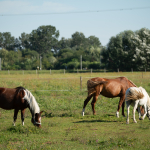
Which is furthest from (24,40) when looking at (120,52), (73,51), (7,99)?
(7,99)

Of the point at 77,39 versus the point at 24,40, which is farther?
the point at 77,39

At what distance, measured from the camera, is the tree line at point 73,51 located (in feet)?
145

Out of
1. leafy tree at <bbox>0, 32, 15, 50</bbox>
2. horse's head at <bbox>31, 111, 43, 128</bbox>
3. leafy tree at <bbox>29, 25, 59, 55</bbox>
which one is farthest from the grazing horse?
leafy tree at <bbox>0, 32, 15, 50</bbox>

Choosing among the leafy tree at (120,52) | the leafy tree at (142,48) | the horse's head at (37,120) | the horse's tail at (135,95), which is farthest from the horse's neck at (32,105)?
the leafy tree at (120,52)

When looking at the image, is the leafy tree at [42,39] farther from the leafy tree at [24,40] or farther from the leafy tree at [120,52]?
the leafy tree at [120,52]

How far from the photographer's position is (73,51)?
9200 centimetres

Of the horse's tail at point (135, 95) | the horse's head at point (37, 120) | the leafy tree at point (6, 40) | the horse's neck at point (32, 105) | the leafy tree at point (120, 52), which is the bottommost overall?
the horse's head at point (37, 120)

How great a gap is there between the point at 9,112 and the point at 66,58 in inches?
2632

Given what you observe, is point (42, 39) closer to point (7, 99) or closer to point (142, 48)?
point (142, 48)

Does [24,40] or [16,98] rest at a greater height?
[24,40]

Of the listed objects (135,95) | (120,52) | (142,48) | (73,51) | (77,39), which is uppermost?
(77,39)

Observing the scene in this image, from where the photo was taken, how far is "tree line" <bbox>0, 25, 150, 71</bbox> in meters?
44.3

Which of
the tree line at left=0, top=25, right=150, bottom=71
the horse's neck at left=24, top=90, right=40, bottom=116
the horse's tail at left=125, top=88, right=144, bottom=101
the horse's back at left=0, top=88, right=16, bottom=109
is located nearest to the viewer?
the horse's neck at left=24, top=90, right=40, bottom=116

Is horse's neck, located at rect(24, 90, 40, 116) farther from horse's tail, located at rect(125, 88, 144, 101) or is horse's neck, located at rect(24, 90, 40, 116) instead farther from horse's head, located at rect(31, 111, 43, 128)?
horse's tail, located at rect(125, 88, 144, 101)
